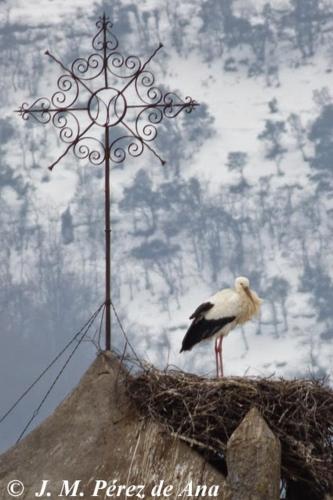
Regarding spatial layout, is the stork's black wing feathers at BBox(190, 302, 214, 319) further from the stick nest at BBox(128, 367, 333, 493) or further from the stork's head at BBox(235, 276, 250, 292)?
the stick nest at BBox(128, 367, 333, 493)

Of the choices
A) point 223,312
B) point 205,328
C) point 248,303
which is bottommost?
point 205,328

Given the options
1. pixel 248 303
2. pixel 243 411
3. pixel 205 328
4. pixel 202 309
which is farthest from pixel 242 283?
pixel 243 411

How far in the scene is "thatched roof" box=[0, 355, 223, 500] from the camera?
1627 cm

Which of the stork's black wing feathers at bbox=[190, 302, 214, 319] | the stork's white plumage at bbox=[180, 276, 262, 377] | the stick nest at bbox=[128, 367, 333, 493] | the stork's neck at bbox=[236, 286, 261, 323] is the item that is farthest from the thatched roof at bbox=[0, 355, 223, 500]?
the stork's neck at bbox=[236, 286, 261, 323]

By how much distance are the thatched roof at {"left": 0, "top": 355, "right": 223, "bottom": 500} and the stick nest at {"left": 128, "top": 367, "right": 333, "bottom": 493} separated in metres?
0.18

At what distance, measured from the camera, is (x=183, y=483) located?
16.1 meters

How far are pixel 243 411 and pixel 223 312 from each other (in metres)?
5.60

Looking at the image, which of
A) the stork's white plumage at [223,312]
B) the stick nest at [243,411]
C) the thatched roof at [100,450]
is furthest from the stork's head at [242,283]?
the thatched roof at [100,450]

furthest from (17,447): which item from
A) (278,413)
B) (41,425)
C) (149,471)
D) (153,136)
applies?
(153,136)

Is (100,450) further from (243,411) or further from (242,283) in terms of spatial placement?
(242,283)

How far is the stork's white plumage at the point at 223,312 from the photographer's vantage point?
72.9 ft

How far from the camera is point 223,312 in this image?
22234 mm

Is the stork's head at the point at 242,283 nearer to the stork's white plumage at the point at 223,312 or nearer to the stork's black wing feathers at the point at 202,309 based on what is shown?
the stork's white plumage at the point at 223,312

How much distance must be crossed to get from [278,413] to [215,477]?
40.0 inches
